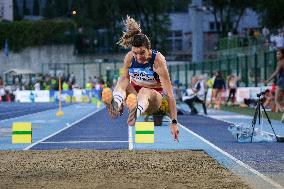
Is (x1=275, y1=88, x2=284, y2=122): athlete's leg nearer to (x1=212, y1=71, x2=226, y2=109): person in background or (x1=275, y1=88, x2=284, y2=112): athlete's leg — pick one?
(x1=275, y1=88, x2=284, y2=112): athlete's leg

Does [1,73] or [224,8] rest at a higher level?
[224,8]

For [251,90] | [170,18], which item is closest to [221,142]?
[251,90]

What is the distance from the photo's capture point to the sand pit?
1212 cm

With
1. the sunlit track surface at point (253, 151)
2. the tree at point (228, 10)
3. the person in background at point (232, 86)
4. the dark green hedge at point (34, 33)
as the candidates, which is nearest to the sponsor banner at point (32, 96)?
the dark green hedge at point (34, 33)

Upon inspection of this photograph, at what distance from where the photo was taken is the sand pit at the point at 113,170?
12.1 metres

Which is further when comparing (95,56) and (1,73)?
(95,56)

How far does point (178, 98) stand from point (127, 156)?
1197 inches

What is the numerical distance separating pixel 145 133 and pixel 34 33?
7145cm

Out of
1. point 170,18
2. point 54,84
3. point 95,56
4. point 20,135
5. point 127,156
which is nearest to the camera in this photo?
point 127,156

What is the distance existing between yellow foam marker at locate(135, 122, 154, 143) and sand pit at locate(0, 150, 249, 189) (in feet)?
7.24

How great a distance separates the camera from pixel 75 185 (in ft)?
39.3

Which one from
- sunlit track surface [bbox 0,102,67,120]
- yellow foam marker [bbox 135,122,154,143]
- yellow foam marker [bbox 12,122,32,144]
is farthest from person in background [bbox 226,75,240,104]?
yellow foam marker [bbox 12,122,32,144]

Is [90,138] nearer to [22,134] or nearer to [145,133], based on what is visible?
[22,134]

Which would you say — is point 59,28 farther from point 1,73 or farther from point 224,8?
point 224,8
